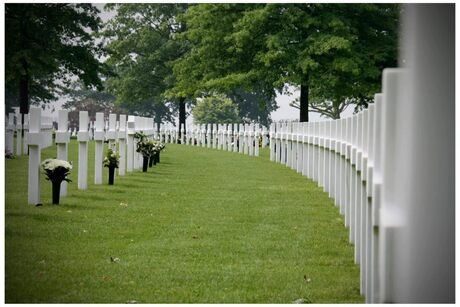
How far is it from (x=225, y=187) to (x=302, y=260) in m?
7.28

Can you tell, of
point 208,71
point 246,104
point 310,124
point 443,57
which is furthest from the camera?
point 246,104

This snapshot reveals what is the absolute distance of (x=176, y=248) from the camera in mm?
7695

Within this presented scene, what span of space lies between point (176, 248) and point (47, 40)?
1423 centimetres

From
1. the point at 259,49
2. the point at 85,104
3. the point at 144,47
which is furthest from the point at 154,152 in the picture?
the point at 85,104

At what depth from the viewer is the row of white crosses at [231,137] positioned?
3131cm

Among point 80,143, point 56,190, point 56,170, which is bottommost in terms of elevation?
point 56,190

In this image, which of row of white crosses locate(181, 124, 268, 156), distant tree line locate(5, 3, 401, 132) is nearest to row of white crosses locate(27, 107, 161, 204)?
distant tree line locate(5, 3, 401, 132)

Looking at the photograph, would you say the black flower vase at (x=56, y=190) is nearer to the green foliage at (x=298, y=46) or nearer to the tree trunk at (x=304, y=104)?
the green foliage at (x=298, y=46)

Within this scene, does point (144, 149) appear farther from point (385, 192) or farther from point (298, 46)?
point (385, 192)

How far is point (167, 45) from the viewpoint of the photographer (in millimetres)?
45656

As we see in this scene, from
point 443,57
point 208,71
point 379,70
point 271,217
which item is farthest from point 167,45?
point 443,57

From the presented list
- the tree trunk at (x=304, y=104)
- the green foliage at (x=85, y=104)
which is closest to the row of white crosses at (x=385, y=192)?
the tree trunk at (x=304, y=104)

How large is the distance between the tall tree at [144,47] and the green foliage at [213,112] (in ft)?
53.0

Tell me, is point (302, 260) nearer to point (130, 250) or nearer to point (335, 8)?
point (130, 250)
